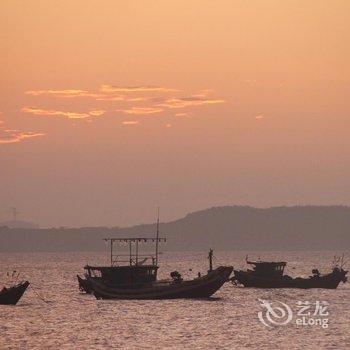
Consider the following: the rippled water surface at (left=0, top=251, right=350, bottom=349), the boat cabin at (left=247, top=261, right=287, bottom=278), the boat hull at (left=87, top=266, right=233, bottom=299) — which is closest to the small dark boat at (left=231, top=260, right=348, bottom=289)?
the boat cabin at (left=247, top=261, right=287, bottom=278)

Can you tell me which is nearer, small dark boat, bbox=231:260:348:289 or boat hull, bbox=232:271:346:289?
boat hull, bbox=232:271:346:289

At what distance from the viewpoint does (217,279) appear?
5064 inches

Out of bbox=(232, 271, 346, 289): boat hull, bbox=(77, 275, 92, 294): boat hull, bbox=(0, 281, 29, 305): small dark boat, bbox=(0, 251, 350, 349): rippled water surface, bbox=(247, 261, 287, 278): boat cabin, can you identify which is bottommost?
bbox=(0, 251, 350, 349): rippled water surface

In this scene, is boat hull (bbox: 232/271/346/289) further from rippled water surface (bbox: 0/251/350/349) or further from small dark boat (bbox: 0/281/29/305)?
small dark boat (bbox: 0/281/29/305)

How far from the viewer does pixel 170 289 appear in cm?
12600

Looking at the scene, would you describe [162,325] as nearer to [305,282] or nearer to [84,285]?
[84,285]

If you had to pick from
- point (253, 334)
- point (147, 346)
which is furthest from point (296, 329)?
point (147, 346)

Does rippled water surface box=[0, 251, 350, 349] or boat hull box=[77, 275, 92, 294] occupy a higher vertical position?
boat hull box=[77, 275, 92, 294]

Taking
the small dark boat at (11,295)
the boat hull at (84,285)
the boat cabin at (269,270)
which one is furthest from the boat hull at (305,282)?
the small dark boat at (11,295)

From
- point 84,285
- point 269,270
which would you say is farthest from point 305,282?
point 84,285

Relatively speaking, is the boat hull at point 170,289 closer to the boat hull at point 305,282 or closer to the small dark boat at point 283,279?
the boat hull at point 305,282

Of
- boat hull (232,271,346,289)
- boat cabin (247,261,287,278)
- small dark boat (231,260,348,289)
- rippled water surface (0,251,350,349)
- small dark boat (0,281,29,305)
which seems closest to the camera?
rippled water surface (0,251,350,349)

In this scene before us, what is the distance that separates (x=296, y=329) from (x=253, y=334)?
4849 millimetres

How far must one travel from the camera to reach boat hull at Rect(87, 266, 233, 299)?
123094 millimetres
